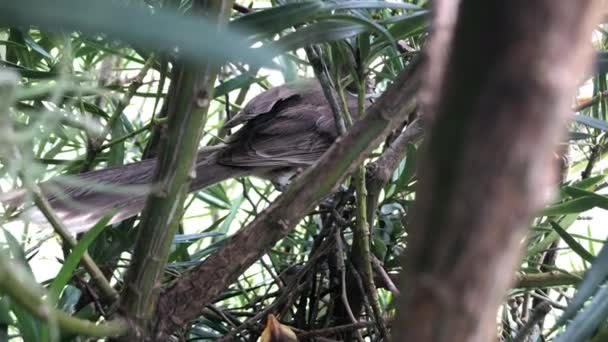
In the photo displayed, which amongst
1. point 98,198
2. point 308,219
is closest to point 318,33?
point 98,198

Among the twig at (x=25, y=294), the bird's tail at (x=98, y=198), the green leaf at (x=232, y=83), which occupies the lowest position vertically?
the twig at (x=25, y=294)

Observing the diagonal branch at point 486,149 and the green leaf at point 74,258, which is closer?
the diagonal branch at point 486,149

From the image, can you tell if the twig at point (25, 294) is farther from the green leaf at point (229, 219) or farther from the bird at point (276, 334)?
the green leaf at point (229, 219)

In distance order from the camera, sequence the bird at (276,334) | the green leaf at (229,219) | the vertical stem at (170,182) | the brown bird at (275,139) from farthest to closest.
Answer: the brown bird at (275,139)
the green leaf at (229,219)
the bird at (276,334)
the vertical stem at (170,182)

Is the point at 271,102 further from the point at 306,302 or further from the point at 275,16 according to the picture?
the point at 275,16

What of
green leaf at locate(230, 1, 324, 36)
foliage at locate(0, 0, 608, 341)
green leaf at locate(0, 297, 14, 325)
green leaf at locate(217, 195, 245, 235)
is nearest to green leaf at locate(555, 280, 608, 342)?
foliage at locate(0, 0, 608, 341)

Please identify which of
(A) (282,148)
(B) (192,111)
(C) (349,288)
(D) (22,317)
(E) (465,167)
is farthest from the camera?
(A) (282,148)

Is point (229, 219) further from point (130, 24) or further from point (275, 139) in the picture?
point (130, 24)

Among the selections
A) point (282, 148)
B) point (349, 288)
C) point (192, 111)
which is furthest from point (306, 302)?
point (282, 148)

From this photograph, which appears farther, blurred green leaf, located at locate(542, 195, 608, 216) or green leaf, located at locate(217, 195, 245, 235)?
green leaf, located at locate(217, 195, 245, 235)

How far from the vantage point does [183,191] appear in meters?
0.41

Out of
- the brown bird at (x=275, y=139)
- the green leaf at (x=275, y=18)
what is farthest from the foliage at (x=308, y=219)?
the brown bird at (x=275, y=139)

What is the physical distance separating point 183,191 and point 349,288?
1.22 feet

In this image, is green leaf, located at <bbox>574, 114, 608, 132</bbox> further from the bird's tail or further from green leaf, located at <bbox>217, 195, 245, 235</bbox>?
green leaf, located at <bbox>217, 195, 245, 235</bbox>
